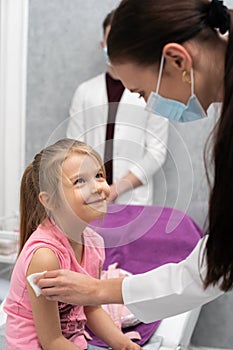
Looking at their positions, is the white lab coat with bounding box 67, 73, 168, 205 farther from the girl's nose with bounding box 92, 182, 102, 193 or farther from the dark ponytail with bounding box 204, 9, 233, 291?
the dark ponytail with bounding box 204, 9, 233, 291

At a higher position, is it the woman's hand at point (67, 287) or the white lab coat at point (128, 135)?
the white lab coat at point (128, 135)

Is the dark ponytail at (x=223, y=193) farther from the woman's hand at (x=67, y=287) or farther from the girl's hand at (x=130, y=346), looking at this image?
the girl's hand at (x=130, y=346)

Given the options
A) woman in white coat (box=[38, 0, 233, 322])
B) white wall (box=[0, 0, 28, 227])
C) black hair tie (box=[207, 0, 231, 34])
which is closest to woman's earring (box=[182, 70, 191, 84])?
woman in white coat (box=[38, 0, 233, 322])

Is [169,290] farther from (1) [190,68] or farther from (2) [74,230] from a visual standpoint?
(1) [190,68]

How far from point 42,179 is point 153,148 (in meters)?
0.41

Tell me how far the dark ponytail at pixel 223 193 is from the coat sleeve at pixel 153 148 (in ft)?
1.28

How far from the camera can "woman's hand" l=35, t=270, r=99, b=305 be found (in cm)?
129

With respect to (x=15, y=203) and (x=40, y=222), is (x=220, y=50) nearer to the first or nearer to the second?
(x=40, y=222)

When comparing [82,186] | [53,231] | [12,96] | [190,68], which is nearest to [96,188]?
[82,186]

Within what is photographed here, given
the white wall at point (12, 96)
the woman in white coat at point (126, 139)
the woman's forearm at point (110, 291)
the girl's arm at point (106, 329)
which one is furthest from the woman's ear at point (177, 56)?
the white wall at point (12, 96)

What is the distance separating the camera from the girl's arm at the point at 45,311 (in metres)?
1.34

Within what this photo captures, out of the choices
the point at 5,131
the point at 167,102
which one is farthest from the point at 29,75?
the point at 167,102

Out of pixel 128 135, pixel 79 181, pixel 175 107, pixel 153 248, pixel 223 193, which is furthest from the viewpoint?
pixel 153 248

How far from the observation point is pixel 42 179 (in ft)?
4.55
